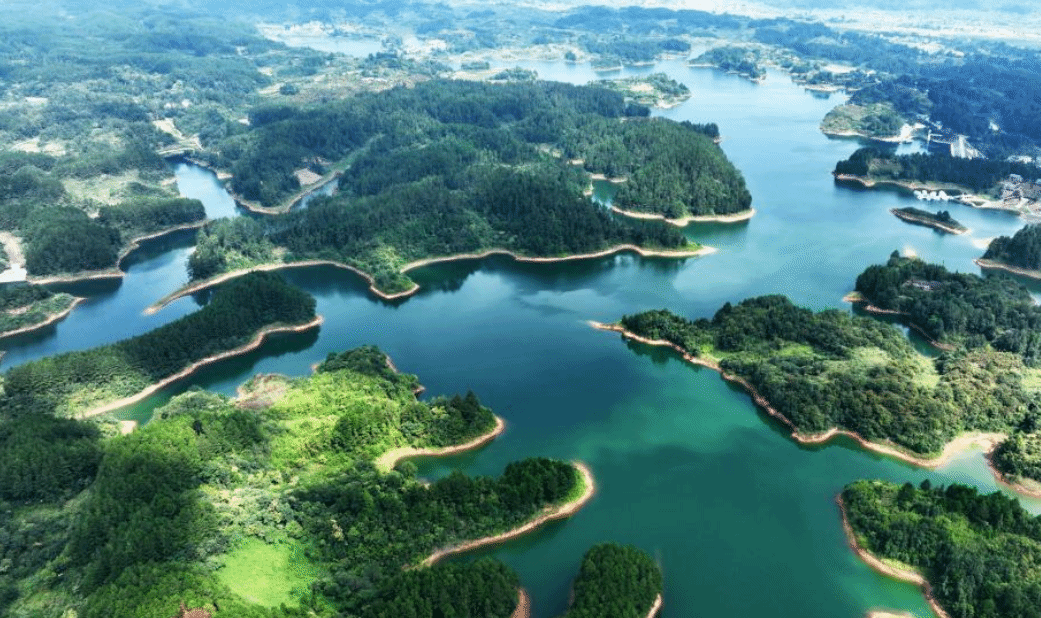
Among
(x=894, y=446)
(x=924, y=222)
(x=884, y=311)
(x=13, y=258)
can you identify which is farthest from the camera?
(x=924, y=222)

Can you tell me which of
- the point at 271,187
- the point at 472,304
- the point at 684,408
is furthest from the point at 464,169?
the point at 684,408

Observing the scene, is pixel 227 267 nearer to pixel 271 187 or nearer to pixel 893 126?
pixel 271 187

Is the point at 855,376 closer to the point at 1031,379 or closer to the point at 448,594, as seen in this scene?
the point at 1031,379

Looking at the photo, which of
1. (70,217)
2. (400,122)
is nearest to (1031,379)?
(70,217)

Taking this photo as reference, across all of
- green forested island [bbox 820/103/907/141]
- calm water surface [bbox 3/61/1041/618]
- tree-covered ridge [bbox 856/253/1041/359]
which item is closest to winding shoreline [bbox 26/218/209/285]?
calm water surface [bbox 3/61/1041/618]

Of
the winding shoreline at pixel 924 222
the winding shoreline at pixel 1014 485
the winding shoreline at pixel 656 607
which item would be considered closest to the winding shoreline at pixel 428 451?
the winding shoreline at pixel 656 607

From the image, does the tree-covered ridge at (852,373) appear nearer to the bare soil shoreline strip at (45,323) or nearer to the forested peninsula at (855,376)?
the forested peninsula at (855,376)
